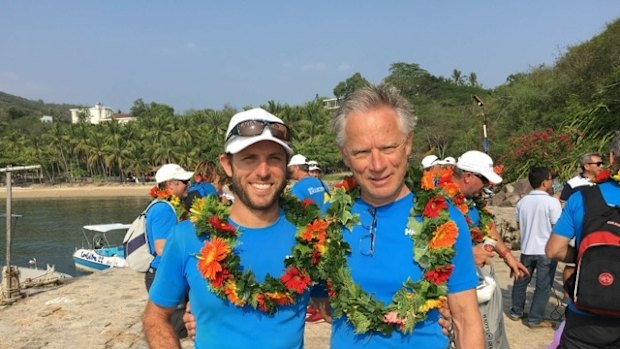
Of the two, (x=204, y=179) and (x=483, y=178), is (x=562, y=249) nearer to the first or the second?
(x=483, y=178)

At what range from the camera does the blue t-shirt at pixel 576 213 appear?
8.45 feet

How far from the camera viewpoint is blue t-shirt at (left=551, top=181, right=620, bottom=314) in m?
2.58

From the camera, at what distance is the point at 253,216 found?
218 centimetres

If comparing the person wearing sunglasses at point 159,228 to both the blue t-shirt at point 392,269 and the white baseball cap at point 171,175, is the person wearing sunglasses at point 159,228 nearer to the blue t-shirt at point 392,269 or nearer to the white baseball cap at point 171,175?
the white baseball cap at point 171,175

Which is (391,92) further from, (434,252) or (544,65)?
(544,65)

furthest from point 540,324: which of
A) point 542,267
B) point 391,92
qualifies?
point 391,92

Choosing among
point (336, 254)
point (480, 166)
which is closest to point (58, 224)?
point (480, 166)

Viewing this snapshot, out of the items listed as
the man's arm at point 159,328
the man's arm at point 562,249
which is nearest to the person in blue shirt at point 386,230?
the man's arm at point 159,328

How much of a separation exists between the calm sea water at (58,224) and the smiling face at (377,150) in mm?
23431

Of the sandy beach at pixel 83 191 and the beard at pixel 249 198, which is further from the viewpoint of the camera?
the sandy beach at pixel 83 191

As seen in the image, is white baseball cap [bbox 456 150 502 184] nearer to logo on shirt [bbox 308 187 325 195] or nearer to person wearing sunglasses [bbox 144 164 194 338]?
logo on shirt [bbox 308 187 325 195]

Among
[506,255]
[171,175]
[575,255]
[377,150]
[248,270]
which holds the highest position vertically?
[377,150]

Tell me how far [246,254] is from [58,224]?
131ft

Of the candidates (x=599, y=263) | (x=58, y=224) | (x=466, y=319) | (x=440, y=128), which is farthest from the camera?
(x=440, y=128)
